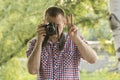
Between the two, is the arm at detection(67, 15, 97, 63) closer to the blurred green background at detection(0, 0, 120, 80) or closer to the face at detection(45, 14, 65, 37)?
the face at detection(45, 14, 65, 37)

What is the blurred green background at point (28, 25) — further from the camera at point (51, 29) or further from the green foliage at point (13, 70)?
the camera at point (51, 29)

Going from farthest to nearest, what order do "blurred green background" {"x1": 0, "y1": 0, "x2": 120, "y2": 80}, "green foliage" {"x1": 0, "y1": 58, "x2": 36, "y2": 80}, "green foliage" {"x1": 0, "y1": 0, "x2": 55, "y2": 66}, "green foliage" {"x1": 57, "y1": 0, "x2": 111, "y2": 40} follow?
"green foliage" {"x1": 0, "y1": 58, "x2": 36, "y2": 80} < "green foliage" {"x1": 0, "y1": 0, "x2": 55, "y2": 66} < "blurred green background" {"x1": 0, "y1": 0, "x2": 120, "y2": 80} < "green foliage" {"x1": 57, "y1": 0, "x2": 111, "y2": 40}

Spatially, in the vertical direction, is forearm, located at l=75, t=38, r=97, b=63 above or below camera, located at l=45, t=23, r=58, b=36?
below

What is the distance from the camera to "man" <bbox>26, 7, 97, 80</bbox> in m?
1.89

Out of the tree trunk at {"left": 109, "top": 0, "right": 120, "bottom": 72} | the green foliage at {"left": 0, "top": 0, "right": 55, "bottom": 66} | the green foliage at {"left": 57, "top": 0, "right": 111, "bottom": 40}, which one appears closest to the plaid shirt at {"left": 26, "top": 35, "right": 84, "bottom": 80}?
the tree trunk at {"left": 109, "top": 0, "right": 120, "bottom": 72}

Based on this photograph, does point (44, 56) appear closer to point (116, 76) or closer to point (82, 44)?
point (82, 44)

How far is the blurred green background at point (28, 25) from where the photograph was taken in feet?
12.2

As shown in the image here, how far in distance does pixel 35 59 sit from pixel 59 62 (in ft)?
0.41

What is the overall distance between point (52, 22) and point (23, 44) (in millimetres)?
2525

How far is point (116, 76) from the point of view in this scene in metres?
3.26

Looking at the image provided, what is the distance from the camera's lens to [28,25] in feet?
13.7

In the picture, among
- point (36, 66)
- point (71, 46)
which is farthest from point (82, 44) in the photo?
point (36, 66)

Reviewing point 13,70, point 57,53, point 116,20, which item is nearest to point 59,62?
point 57,53

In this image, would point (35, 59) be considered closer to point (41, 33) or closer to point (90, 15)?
point (41, 33)
